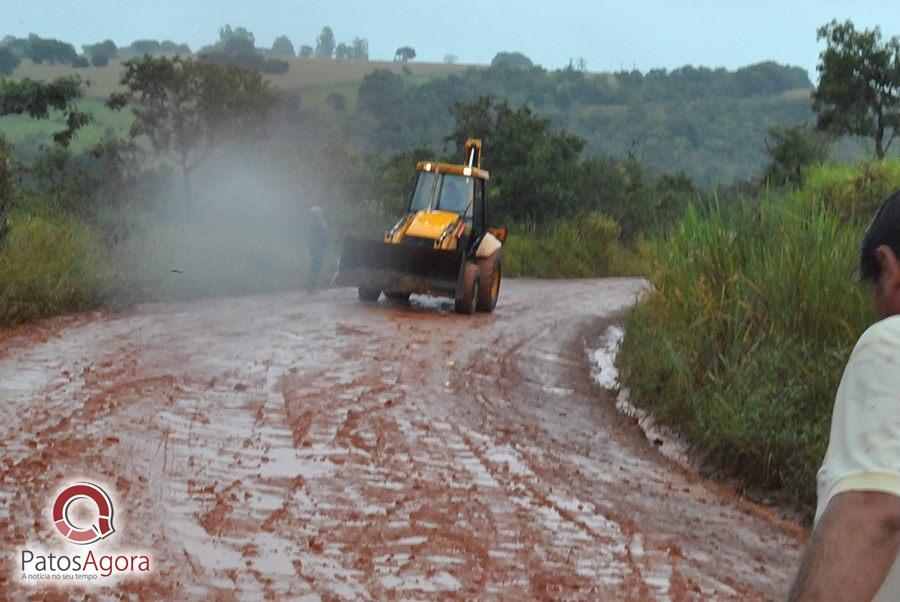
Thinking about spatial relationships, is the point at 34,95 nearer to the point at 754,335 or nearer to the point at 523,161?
the point at 754,335

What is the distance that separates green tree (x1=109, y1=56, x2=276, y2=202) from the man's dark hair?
3199 centimetres

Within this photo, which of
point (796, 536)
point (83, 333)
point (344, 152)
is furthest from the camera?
point (344, 152)

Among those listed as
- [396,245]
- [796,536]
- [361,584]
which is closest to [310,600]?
[361,584]

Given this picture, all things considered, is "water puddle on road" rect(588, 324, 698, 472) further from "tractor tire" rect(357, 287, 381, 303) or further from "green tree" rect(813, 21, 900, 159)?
"green tree" rect(813, 21, 900, 159)

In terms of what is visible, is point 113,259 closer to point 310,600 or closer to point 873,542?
point 310,600

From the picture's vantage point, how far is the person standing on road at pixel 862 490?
1.38 metres

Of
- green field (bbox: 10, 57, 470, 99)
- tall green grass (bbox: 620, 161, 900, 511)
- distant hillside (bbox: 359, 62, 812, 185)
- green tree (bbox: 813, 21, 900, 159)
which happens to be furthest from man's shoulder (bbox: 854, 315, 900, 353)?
green field (bbox: 10, 57, 470, 99)

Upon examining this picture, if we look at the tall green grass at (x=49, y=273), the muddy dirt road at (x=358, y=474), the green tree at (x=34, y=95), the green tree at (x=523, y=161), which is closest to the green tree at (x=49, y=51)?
A: the green tree at (x=523, y=161)

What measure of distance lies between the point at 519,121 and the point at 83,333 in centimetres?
2581

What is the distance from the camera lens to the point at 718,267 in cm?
1165

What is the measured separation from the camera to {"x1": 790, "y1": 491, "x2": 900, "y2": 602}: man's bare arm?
139 cm

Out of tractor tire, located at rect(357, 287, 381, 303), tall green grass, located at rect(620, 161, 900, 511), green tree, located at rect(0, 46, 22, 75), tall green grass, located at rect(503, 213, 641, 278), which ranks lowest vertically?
tall green grass, located at rect(503, 213, 641, 278)

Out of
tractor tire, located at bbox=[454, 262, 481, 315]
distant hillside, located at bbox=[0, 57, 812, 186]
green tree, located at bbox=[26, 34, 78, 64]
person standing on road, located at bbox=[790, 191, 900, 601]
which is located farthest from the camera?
green tree, located at bbox=[26, 34, 78, 64]

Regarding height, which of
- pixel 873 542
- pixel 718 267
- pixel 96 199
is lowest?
pixel 96 199
